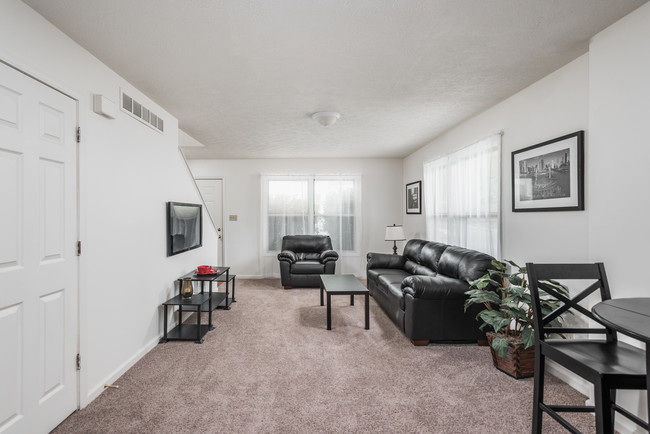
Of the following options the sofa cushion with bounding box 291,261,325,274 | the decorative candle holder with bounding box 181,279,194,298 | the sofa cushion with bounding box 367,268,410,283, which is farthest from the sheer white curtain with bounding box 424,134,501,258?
the decorative candle holder with bounding box 181,279,194,298

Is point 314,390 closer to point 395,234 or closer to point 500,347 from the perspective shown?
point 500,347

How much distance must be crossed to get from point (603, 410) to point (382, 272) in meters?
3.31

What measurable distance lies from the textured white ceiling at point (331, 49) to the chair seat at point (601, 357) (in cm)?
183

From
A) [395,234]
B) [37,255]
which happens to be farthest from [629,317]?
[395,234]

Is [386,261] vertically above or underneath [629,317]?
underneath

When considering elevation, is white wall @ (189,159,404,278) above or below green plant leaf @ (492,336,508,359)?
above

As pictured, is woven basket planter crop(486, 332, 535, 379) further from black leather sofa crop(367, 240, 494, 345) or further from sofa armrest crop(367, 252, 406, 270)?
sofa armrest crop(367, 252, 406, 270)

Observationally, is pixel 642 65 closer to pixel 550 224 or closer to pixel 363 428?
pixel 550 224

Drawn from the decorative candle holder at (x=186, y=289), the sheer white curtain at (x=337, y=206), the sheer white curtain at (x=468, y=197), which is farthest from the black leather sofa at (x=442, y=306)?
the sheer white curtain at (x=337, y=206)

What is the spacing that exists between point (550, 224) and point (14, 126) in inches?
143

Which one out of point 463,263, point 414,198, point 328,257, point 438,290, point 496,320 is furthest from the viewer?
point 414,198

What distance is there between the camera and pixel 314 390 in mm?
2303

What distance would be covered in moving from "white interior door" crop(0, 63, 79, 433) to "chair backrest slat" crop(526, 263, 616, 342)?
2759 millimetres

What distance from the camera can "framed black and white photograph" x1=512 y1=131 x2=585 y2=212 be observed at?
2295 millimetres
